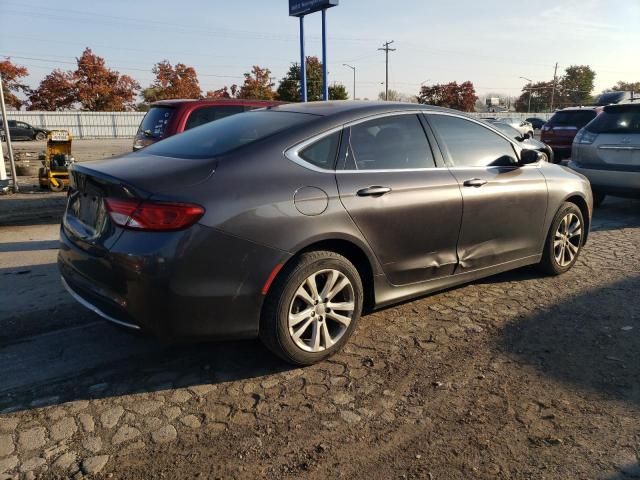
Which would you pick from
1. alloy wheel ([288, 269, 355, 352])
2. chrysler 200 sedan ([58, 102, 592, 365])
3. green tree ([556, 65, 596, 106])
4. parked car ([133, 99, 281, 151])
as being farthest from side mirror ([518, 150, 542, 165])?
green tree ([556, 65, 596, 106])

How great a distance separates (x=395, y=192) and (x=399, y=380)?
1.24 metres

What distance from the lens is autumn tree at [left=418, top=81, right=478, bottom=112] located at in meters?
63.2

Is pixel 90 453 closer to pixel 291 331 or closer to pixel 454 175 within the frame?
pixel 291 331

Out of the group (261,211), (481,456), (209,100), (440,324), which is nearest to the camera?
(481,456)

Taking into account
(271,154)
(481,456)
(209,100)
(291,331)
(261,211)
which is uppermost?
(209,100)

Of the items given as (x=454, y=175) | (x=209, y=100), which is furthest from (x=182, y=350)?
(x=209, y=100)

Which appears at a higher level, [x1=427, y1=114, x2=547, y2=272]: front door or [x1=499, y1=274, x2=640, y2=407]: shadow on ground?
[x1=427, y1=114, x2=547, y2=272]: front door

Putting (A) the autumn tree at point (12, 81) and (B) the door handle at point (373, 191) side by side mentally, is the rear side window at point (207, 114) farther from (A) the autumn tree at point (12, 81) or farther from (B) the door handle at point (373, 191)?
(A) the autumn tree at point (12, 81)

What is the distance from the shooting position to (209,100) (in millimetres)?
7711

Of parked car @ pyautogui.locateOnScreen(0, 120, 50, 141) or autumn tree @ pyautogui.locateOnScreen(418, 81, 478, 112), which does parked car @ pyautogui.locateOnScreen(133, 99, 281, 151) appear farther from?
autumn tree @ pyautogui.locateOnScreen(418, 81, 478, 112)

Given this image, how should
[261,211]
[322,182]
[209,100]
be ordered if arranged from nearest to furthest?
1. [261,211]
2. [322,182]
3. [209,100]

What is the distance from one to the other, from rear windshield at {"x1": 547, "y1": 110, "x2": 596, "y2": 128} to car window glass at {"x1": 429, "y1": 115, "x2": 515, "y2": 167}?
9.78 metres

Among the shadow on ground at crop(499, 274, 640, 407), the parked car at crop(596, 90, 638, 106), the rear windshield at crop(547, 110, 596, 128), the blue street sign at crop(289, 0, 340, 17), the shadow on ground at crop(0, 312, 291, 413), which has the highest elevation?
the blue street sign at crop(289, 0, 340, 17)

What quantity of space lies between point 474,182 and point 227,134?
1.92m
